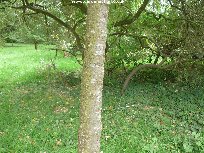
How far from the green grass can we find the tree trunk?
3891 millimetres

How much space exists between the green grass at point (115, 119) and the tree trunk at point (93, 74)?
3.89 m

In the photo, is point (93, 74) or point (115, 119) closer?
point (93, 74)

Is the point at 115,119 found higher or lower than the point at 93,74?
lower

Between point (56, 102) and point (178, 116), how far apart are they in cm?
439

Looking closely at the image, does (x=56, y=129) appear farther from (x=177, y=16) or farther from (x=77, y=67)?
(x=77, y=67)

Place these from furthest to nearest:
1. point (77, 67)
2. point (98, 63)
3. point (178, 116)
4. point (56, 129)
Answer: point (77, 67)
point (178, 116)
point (56, 129)
point (98, 63)

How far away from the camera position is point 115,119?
1152 centimetres

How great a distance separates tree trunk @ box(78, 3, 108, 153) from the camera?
5801 millimetres

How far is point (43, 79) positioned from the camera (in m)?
18.6

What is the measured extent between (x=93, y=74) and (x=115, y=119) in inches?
230

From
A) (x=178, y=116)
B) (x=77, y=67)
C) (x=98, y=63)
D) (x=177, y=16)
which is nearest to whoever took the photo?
(x=98, y=63)

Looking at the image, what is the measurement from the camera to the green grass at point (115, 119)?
33.6 feet

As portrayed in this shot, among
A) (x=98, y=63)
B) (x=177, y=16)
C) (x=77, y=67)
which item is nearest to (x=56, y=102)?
(x=177, y=16)

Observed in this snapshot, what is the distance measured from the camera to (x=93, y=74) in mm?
5875
